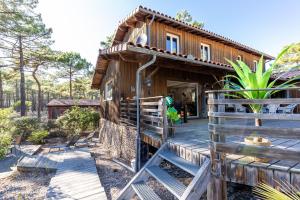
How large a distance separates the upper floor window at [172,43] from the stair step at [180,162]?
605 cm

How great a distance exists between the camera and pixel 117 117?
9.46 meters

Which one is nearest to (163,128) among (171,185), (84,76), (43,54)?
(171,185)

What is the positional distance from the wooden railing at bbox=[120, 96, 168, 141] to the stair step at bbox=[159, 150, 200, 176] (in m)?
0.46

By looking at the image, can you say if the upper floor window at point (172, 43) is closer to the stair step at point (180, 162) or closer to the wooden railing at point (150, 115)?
the wooden railing at point (150, 115)

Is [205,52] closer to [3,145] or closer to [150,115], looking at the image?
[150,115]

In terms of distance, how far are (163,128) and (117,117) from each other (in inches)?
210

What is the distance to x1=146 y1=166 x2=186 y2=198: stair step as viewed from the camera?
3.01 metres

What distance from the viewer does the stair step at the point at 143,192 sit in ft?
10.7

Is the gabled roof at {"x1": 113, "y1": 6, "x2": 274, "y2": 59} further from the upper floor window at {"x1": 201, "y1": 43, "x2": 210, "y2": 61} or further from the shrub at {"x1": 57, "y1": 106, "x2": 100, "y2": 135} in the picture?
the shrub at {"x1": 57, "y1": 106, "x2": 100, "y2": 135}

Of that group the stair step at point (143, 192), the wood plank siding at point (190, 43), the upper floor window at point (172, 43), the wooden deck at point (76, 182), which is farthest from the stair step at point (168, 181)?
the upper floor window at point (172, 43)

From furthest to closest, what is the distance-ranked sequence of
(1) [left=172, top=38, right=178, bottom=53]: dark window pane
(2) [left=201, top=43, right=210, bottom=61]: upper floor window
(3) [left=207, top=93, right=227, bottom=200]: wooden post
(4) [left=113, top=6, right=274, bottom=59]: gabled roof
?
1. (2) [left=201, top=43, right=210, bottom=61]: upper floor window
2. (1) [left=172, top=38, right=178, bottom=53]: dark window pane
3. (4) [left=113, top=6, right=274, bottom=59]: gabled roof
4. (3) [left=207, top=93, right=227, bottom=200]: wooden post

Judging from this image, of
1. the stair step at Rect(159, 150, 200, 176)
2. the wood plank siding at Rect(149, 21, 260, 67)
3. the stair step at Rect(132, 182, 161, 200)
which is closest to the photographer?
the stair step at Rect(159, 150, 200, 176)

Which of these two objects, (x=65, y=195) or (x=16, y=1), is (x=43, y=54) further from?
(x=65, y=195)

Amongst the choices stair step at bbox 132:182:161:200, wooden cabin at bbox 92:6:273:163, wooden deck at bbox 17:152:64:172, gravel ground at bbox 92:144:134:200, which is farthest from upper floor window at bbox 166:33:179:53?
stair step at bbox 132:182:161:200
